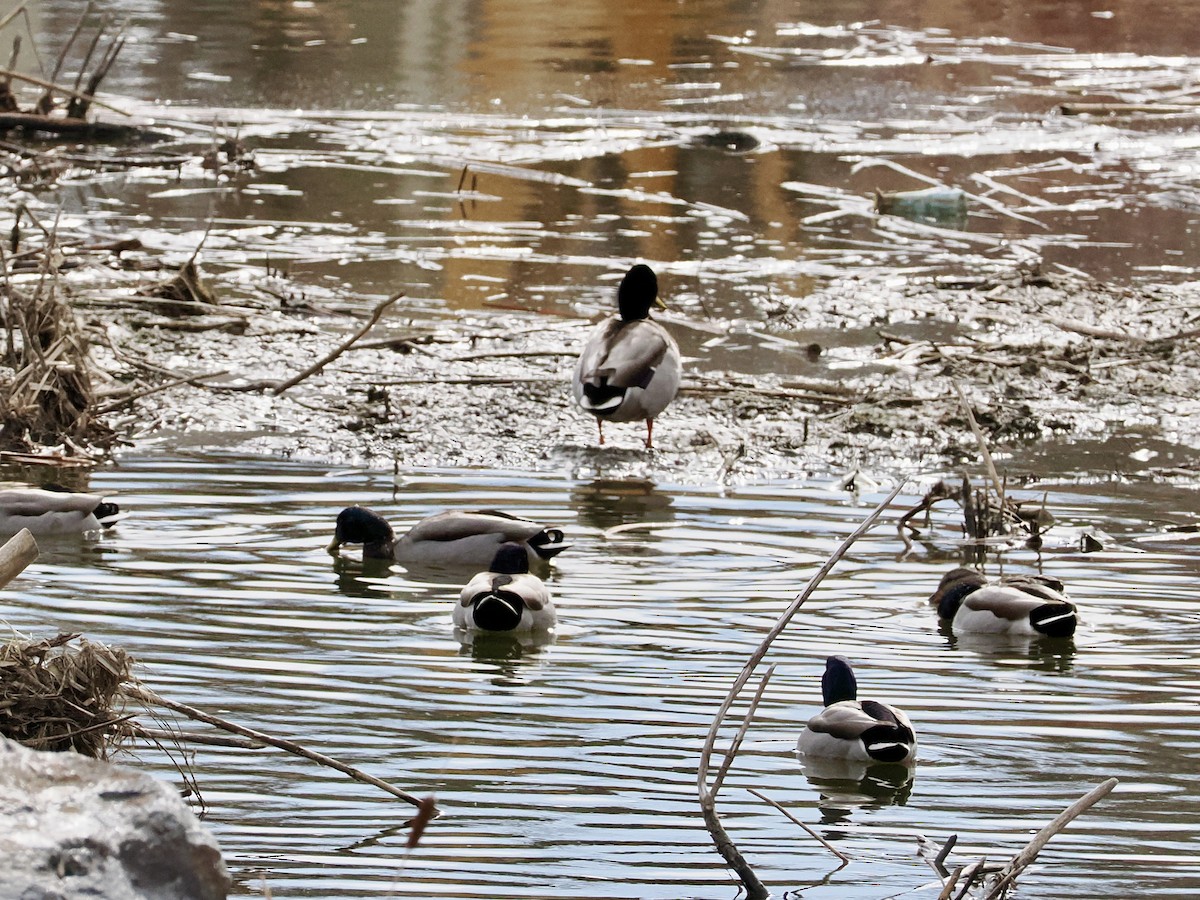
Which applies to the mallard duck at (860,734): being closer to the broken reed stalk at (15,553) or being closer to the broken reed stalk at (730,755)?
the broken reed stalk at (730,755)

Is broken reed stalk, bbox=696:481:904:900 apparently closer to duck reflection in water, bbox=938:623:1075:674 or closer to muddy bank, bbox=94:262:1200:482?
duck reflection in water, bbox=938:623:1075:674

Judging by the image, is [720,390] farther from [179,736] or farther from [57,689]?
[57,689]

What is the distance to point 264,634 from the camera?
22.6 ft

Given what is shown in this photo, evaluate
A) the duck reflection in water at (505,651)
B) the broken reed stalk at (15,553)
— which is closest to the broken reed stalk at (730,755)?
the broken reed stalk at (15,553)

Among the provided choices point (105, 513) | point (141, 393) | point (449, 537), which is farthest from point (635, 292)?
point (105, 513)

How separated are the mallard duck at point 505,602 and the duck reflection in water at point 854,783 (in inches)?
56.7

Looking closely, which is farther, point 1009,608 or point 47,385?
point 47,385

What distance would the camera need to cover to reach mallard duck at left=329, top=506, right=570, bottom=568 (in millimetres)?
Answer: 7992

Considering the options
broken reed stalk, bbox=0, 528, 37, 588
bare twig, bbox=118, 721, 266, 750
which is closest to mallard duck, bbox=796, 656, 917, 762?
bare twig, bbox=118, 721, 266, 750

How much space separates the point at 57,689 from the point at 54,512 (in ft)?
10.5

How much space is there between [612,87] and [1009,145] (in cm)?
436

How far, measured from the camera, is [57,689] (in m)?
4.97

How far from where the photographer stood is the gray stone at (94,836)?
11.5 ft

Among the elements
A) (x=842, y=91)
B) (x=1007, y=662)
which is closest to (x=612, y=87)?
(x=842, y=91)
